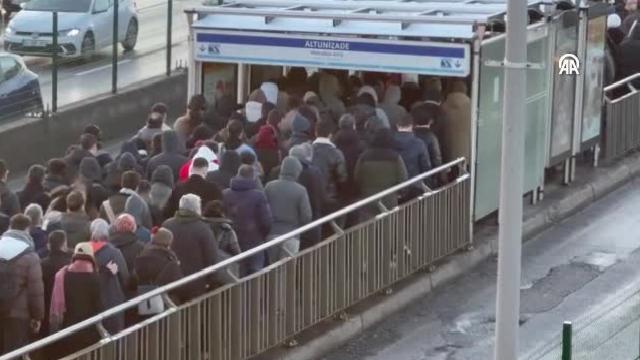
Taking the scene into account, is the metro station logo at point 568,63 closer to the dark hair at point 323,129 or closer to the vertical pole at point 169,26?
the dark hair at point 323,129

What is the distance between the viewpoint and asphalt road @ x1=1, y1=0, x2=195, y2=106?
26688mm

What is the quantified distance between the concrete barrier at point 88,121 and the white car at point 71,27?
968 mm

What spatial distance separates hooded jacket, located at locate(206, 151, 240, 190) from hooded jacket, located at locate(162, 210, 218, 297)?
241 cm

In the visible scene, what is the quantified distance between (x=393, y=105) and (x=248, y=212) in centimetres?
481

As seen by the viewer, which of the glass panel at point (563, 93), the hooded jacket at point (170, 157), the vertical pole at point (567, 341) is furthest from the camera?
the glass panel at point (563, 93)

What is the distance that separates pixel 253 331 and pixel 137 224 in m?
1.39

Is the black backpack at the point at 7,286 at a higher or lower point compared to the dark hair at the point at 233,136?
lower

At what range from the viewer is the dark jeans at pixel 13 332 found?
1396cm

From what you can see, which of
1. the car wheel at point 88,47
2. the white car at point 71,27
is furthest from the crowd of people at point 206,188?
the white car at point 71,27

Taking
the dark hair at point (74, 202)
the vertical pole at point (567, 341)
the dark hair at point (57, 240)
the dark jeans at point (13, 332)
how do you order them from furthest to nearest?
the dark hair at point (74, 202) → the dark hair at point (57, 240) → the dark jeans at point (13, 332) → the vertical pole at point (567, 341)

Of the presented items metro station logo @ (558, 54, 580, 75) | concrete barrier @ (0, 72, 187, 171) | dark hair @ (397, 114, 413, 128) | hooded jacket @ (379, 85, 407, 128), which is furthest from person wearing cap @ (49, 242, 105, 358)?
concrete barrier @ (0, 72, 187, 171)

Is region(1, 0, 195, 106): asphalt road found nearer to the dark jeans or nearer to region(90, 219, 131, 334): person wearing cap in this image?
region(90, 219, 131, 334): person wearing cap

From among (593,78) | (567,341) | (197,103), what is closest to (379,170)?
(197,103)

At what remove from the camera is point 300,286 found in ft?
52.8
